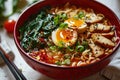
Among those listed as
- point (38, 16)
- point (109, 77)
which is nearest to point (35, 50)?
point (38, 16)

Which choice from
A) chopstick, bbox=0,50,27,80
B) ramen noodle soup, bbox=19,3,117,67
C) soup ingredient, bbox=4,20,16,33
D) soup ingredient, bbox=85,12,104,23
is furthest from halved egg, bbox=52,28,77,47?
soup ingredient, bbox=4,20,16,33

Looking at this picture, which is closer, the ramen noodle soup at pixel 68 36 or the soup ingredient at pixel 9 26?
the ramen noodle soup at pixel 68 36

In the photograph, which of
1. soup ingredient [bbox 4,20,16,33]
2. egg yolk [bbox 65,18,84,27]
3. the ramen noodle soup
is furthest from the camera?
soup ingredient [bbox 4,20,16,33]

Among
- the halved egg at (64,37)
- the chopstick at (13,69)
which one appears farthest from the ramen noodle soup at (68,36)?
the chopstick at (13,69)

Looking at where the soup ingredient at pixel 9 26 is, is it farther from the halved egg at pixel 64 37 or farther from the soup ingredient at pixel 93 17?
the soup ingredient at pixel 93 17

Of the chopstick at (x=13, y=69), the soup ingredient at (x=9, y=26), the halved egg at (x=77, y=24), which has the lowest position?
the chopstick at (x=13, y=69)

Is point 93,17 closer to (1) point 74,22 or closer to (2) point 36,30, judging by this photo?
(1) point 74,22

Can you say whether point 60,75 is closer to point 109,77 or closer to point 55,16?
point 109,77

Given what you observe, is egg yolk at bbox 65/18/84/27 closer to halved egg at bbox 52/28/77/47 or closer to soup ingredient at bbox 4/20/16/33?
halved egg at bbox 52/28/77/47

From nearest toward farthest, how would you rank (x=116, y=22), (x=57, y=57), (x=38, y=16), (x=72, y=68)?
1. (x=72, y=68)
2. (x=57, y=57)
3. (x=116, y=22)
4. (x=38, y=16)
